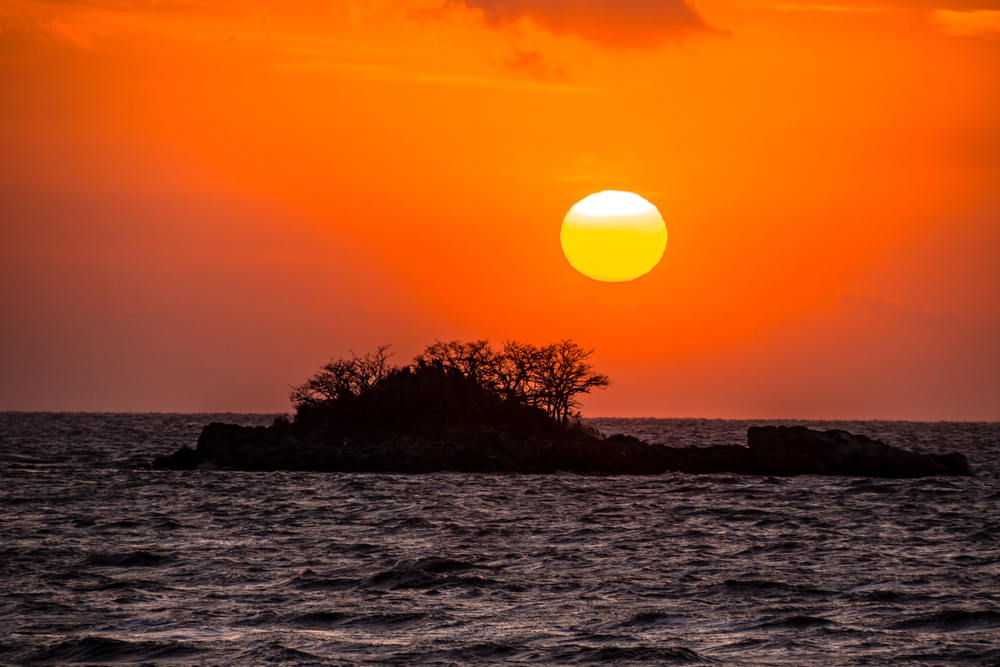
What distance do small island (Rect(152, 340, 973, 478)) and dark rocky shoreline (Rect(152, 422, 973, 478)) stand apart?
8cm

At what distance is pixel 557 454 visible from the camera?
59.0 metres

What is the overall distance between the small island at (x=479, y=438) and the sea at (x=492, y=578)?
1413 cm

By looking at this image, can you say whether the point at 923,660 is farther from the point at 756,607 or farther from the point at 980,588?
the point at 980,588

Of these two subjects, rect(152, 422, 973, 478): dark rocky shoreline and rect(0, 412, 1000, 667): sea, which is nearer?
rect(0, 412, 1000, 667): sea

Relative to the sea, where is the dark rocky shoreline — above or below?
above

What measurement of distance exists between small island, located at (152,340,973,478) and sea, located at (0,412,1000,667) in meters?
14.1

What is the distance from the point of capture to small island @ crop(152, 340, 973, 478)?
57.5 metres

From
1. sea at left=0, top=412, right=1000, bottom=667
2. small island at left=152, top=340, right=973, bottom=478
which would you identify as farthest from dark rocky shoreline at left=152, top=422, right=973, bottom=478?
sea at left=0, top=412, right=1000, bottom=667

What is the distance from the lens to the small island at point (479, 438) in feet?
189

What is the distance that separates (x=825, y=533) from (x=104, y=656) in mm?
22958

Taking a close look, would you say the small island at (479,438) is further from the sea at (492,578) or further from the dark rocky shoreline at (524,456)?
the sea at (492,578)

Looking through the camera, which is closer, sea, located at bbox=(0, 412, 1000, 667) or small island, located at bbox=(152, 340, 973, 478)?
sea, located at bbox=(0, 412, 1000, 667)

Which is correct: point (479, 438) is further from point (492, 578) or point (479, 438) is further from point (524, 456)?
point (492, 578)

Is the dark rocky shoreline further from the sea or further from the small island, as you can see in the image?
the sea
